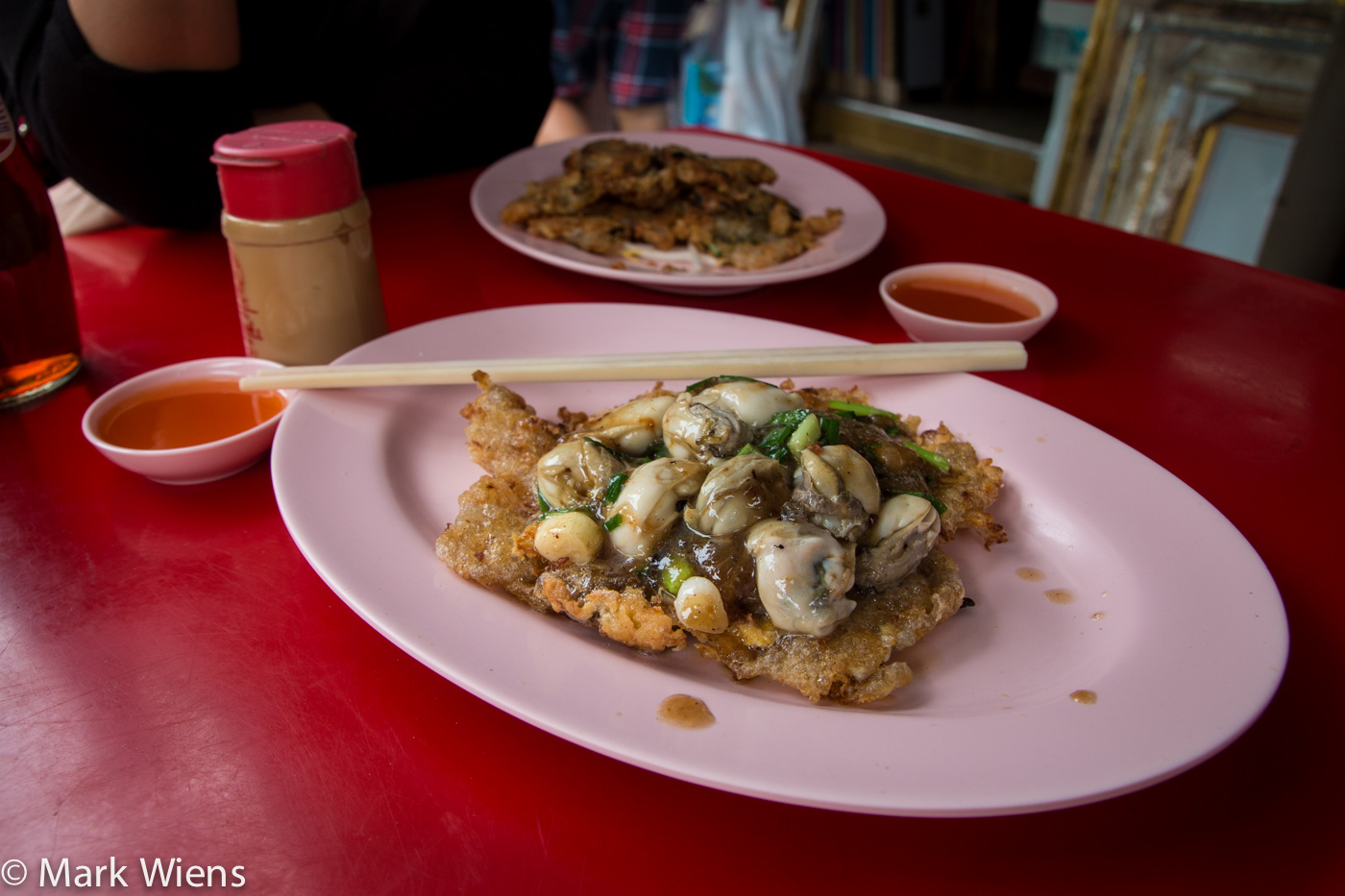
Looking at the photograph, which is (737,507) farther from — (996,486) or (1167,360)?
(1167,360)

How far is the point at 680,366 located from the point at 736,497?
43cm

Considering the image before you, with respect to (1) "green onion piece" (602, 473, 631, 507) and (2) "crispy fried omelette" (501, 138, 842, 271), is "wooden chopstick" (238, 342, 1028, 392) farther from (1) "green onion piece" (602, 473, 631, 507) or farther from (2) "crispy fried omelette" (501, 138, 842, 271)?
(2) "crispy fried omelette" (501, 138, 842, 271)

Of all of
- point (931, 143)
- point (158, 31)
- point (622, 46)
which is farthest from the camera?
point (931, 143)

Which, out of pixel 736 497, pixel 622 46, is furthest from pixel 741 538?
pixel 622 46

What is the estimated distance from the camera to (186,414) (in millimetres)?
1273

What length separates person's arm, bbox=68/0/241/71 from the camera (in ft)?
5.96

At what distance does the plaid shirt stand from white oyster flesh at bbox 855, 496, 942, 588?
14.1 ft

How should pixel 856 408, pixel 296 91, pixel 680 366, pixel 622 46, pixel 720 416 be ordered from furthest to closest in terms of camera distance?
pixel 622 46
pixel 296 91
pixel 680 366
pixel 856 408
pixel 720 416

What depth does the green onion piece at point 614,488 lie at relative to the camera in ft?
3.15

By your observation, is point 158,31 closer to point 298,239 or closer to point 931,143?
point 298,239

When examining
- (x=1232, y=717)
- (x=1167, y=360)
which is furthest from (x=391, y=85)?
(x=1232, y=717)

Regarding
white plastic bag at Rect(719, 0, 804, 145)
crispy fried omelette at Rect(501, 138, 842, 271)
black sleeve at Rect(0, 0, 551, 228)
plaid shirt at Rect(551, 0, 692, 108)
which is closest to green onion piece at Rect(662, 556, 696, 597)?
crispy fried omelette at Rect(501, 138, 842, 271)

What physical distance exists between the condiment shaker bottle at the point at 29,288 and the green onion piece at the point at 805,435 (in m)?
1.23

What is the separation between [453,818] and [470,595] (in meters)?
0.22
